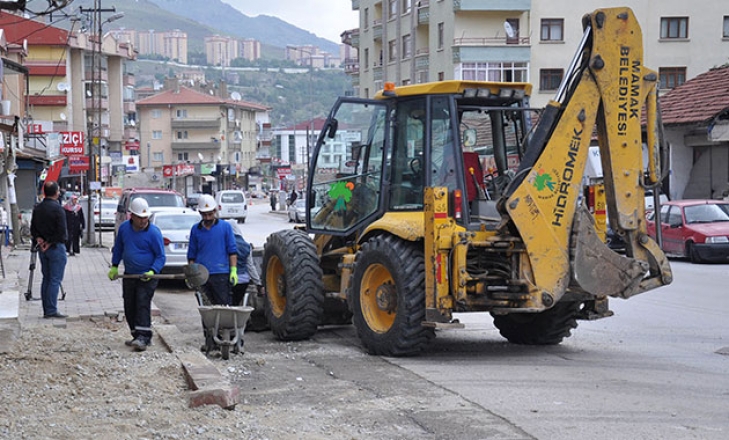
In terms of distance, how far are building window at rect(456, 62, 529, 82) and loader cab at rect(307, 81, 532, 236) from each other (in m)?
45.9

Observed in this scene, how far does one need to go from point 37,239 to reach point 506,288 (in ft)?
23.1

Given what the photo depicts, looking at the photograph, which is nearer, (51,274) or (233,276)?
(233,276)

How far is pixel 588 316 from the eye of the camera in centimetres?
1110

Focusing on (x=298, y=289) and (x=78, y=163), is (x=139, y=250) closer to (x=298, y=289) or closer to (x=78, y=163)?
(x=298, y=289)

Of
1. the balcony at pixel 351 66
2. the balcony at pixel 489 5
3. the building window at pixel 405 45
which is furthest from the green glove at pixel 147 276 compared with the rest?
the balcony at pixel 351 66

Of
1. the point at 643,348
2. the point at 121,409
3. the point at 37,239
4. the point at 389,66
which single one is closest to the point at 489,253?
the point at 643,348

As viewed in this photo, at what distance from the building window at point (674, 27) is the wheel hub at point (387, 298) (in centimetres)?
5336

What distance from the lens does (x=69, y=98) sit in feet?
269

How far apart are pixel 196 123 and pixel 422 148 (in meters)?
117

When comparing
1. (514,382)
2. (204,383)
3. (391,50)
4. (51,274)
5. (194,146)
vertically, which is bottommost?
(514,382)

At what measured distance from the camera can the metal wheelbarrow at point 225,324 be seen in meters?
10.7

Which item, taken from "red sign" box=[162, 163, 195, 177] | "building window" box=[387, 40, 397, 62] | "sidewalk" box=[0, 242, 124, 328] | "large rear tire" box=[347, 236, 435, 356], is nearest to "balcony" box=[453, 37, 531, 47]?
"building window" box=[387, 40, 397, 62]

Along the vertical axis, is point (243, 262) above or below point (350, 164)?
below

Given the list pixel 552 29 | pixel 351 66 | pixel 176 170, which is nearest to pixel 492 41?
pixel 552 29
